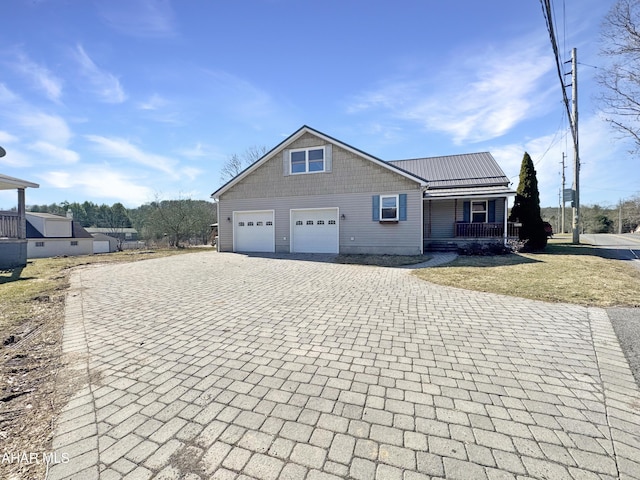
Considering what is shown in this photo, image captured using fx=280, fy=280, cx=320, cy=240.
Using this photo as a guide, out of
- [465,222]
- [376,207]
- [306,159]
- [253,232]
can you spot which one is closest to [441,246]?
[465,222]

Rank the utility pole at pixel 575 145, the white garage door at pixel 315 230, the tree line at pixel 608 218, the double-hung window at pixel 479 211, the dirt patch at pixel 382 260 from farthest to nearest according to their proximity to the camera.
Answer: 1. the tree line at pixel 608 218
2. the utility pole at pixel 575 145
3. the double-hung window at pixel 479 211
4. the white garage door at pixel 315 230
5. the dirt patch at pixel 382 260

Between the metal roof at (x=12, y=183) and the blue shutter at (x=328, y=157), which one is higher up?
the blue shutter at (x=328, y=157)

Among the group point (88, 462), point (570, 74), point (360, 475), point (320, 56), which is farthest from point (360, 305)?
point (570, 74)

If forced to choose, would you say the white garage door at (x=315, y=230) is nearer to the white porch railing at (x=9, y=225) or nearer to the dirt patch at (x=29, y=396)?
the dirt patch at (x=29, y=396)

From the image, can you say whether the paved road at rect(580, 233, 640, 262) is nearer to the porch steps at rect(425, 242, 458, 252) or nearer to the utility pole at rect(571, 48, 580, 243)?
the utility pole at rect(571, 48, 580, 243)

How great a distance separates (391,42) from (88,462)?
1230cm

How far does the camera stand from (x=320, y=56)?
11.0 metres

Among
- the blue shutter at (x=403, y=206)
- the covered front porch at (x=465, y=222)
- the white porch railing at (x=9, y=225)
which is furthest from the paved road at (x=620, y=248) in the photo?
the white porch railing at (x=9, y=225)

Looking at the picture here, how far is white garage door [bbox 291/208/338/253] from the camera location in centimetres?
1488

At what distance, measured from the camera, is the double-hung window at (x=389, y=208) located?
45.6ft

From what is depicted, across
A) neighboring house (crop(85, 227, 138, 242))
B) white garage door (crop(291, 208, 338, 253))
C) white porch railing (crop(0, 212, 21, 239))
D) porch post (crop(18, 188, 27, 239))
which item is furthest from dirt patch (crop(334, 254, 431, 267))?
neighboring house (crop(85, 227, 138, 242))

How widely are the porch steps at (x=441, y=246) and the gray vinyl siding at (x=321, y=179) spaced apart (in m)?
4.01

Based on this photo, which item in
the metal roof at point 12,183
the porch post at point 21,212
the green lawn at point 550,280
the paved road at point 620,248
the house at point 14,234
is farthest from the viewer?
the paved road at point 620,248

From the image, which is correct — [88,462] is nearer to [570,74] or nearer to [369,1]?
[369,1]
